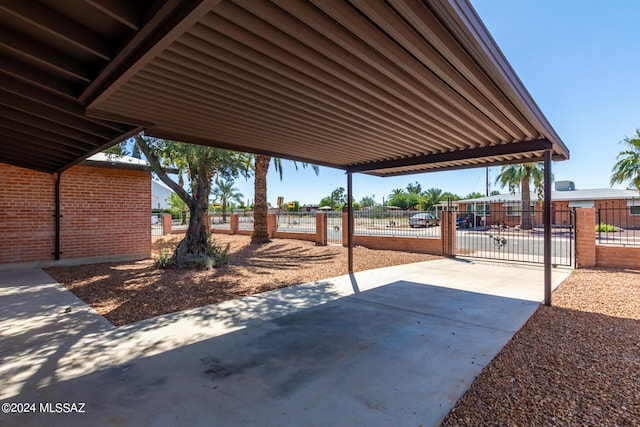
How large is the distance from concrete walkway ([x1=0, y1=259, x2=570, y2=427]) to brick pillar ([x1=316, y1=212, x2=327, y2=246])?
8.99 m

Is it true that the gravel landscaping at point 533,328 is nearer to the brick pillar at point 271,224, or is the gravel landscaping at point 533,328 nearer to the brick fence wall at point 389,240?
the brick fence wall at point 389,240

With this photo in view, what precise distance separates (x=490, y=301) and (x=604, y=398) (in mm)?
3110

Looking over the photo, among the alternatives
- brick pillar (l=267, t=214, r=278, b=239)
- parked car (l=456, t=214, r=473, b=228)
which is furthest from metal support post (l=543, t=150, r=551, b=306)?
parked car (l=456, t=214, r=473, b=228)

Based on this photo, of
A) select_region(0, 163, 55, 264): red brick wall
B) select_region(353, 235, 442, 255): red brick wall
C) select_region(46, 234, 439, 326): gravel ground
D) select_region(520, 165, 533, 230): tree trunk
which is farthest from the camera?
select_region(520, 165, 533, 230): tree trunk

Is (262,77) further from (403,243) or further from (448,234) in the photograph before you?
(403,243)

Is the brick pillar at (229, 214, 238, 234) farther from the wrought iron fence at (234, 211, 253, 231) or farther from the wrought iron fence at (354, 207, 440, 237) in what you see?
the wrought iron fence at (354, 207, 440, 237)

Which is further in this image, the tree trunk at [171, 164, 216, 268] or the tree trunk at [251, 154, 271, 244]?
the tree trunk at [251, 154, 271, 244]

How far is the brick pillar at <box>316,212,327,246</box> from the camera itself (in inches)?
599

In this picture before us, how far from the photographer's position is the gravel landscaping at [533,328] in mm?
2609

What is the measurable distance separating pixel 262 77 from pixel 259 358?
3.09m

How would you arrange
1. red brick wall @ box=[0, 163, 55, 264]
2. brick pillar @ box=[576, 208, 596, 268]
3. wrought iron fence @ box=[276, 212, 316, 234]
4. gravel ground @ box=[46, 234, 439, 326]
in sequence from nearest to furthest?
gravel ground @ box=[46, 234, 439, 326], red brick wall @ box=[0, 163, 55, 264], brick pillar @ box=[576, 208, 596, 268], wrought iron fence @ box=[276, 212, 316, 234]

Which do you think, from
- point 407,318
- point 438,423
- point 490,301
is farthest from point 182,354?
point 490,301

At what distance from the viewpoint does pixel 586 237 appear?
352 inches

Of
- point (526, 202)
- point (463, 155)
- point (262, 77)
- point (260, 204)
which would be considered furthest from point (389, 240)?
point (526, 202)
